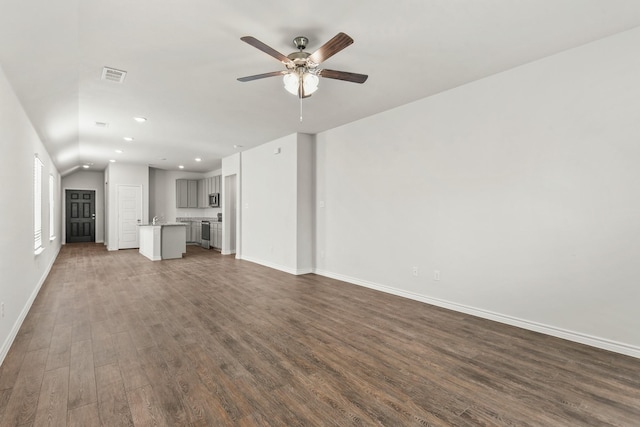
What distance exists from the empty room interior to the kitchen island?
247 centimetres

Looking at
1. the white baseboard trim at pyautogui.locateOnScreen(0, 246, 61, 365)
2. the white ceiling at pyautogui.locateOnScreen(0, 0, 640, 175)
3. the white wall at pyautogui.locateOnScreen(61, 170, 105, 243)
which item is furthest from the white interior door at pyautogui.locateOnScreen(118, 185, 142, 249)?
the white ceiling at pyautogui.locateOnScreen(0, 0, 640, 175)

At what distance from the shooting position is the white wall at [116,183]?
9.50m

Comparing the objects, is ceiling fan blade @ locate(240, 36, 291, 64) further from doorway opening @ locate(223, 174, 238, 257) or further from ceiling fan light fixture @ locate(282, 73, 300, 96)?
doorway opening @ locate(223, 174, 238, 257)

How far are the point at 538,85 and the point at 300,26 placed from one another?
2.42m

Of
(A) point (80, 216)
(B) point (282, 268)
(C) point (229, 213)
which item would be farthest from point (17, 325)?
(A) point (80, 216)

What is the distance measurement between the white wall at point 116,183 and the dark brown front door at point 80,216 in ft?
8.02

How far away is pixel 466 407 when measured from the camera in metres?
1.95

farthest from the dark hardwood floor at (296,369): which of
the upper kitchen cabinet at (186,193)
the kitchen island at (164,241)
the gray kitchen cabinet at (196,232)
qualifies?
the upper kitchen cabinet at (186,193)

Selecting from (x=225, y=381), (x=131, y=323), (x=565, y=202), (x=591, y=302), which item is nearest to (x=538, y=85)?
(x=565, y=202)

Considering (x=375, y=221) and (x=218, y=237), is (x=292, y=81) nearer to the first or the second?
(x=375, y=221)

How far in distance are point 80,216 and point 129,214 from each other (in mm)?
3033

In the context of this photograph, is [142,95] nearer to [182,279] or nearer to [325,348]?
[182,279]

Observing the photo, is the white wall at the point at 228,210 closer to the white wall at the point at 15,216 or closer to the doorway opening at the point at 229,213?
the doorway opening at the point at 229,213

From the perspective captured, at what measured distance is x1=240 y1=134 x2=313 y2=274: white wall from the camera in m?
5.86
